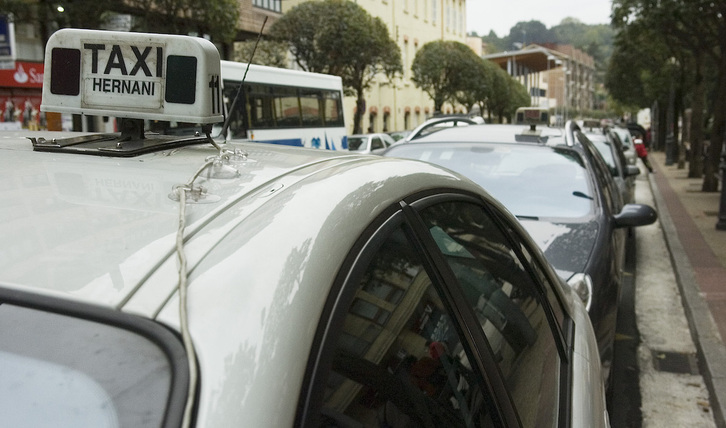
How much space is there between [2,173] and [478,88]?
153 feet

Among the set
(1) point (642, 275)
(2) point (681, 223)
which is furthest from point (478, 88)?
(1) point (642, 275)

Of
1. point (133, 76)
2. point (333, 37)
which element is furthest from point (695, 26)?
point (133, 76)

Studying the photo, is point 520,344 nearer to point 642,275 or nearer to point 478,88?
point 642,275

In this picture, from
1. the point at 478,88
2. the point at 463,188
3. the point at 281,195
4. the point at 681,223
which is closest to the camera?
the point at 281,195

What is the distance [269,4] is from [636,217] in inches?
1122

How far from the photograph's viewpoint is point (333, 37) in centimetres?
3097

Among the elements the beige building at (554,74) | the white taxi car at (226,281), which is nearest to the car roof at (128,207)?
the white taxi car at (226,281)

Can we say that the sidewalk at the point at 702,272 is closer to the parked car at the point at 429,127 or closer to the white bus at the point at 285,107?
the parked car at the point at 429,127

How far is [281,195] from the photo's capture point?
138cm

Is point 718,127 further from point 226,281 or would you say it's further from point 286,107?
point 226,281

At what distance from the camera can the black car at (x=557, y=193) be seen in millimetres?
4648

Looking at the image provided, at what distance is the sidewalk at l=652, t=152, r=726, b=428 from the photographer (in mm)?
5664

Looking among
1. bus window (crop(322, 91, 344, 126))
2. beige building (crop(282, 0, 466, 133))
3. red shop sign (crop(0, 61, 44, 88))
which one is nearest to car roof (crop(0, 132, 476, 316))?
bus window (crop(322, 91, 344, 126))

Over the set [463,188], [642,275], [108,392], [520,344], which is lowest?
[642,275]
